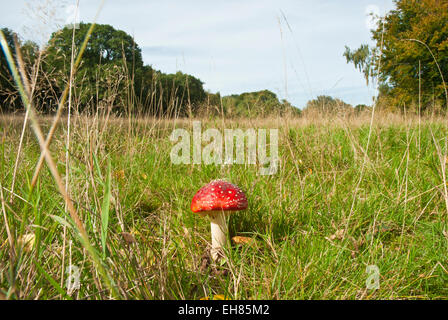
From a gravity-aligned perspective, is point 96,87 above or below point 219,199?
above

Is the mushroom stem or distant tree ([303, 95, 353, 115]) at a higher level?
distant tree ([303, 95, 353, 115])

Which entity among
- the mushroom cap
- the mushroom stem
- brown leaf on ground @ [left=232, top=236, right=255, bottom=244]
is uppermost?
the mushroom cap

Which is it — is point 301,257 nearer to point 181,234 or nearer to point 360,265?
point 360,265

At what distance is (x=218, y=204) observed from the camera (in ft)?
4.43

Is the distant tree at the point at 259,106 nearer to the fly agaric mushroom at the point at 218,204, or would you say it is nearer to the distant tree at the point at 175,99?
the distant tree at the point at 175,99

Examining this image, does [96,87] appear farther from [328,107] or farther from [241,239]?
[328,107]

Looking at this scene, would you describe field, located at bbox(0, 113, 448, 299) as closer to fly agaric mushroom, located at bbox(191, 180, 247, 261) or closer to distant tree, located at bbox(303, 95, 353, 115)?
fly agaric mushroom, located at bbox(191, 180, 247, 261)

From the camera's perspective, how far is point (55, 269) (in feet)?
3.51

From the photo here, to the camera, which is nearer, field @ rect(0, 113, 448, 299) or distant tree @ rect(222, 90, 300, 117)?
field @ rect(0, 113, 448, 299)

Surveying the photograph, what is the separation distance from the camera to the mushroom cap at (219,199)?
136 cm

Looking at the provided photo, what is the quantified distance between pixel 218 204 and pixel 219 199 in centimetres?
2

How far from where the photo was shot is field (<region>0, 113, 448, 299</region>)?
0.88 meters

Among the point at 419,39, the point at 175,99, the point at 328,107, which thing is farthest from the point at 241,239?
the point at 419,39

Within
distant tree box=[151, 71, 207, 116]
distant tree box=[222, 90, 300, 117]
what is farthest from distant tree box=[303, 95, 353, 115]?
distant tree box=[151, 71, 207, 116]
